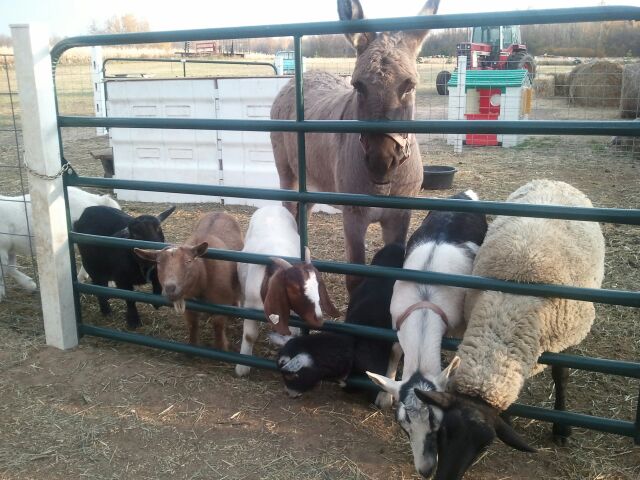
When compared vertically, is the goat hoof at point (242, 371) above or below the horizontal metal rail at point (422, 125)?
below

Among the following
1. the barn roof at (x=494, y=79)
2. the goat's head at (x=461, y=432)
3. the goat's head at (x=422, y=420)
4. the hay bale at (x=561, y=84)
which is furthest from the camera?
the hay bale at (x=561, y=84)

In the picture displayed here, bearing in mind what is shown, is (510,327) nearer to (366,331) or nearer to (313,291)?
(366,331)

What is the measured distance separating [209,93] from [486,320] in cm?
730

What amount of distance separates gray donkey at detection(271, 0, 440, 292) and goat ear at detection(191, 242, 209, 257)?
1.12 meters

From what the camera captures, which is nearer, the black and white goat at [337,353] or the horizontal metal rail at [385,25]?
the horizontal metal rail at [385,25]

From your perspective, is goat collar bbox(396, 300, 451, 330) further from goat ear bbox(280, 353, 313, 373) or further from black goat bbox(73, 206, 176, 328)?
black goat bbox(73, 206, 176, 328)

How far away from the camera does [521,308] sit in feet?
9.62

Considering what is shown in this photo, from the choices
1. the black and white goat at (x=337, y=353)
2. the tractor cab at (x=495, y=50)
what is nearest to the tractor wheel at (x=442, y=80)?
the tractor cab at (x=495, y=50)

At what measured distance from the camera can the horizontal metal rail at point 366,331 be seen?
2.87 meters

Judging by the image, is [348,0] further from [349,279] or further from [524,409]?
[524,409]

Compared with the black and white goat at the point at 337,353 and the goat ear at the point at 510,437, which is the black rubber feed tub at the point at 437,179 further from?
the goat ear at the point at 510,437

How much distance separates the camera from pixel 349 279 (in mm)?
4566

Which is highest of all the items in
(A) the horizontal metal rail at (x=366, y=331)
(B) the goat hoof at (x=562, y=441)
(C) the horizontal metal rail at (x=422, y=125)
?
(C) the horizontal metal rail at (x=422, y=125)

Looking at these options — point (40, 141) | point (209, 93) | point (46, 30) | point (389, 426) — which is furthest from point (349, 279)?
point (209, 93)
